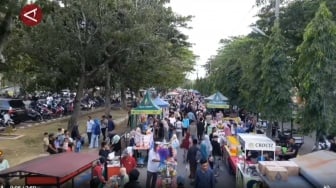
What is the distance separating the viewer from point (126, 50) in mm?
27922

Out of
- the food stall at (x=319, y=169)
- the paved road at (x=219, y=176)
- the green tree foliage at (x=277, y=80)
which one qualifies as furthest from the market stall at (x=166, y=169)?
the green tree foliage at (x=277, y=80)

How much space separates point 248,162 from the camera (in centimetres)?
1559

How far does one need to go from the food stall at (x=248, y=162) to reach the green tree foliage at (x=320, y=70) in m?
3.44

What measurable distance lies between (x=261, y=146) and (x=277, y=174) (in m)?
6.11

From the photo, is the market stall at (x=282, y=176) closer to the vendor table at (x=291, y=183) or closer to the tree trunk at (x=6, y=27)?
the vendor table at (x=291, y=183)

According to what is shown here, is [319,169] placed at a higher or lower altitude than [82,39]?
lower

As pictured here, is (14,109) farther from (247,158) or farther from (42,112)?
(247,158)

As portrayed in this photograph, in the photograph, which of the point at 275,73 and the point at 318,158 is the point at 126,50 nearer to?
the point at 275,73

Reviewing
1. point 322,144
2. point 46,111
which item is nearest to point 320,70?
point 322,144

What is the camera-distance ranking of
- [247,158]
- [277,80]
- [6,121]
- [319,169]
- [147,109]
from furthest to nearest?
[6,121] < [147,109] < [277,80] < [247,158] < [319,169]

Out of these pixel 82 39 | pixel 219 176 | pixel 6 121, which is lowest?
pixel 219 176

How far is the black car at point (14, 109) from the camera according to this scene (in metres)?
32.4

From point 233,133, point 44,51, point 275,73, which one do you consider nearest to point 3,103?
point 44,51

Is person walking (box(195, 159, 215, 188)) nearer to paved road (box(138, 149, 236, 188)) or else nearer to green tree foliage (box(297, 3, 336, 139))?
paved road (box(138, 149, 236, 188))
